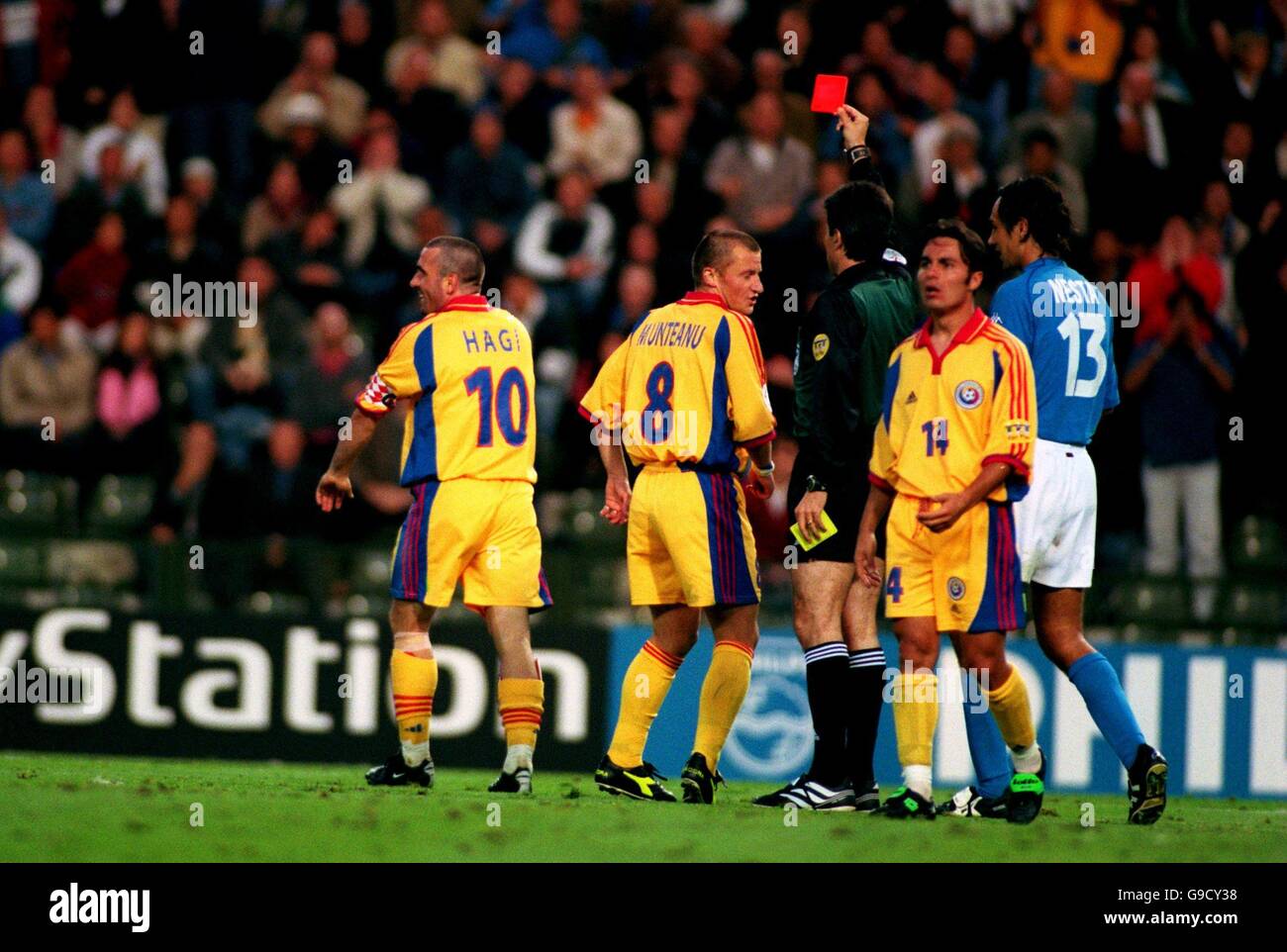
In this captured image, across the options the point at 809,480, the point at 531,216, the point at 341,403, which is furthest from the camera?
the point at 531,216

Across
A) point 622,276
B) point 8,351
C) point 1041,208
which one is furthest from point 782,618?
point 8,351

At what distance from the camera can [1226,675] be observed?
Result: 1180cm

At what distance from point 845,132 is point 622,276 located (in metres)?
5.08

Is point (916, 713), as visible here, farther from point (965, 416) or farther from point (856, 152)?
point (856, 152)

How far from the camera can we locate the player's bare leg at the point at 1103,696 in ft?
24.3

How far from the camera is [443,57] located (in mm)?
15219

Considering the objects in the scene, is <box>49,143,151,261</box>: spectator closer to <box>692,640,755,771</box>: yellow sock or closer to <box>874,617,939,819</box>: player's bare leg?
<box>692,640,755,771</box>: yellow sock

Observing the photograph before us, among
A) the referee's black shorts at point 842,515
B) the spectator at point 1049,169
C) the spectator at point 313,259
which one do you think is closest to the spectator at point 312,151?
the spectator at point 313,259

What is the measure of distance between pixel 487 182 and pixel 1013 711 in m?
8.09

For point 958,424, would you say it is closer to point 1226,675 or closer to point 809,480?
point 809,480

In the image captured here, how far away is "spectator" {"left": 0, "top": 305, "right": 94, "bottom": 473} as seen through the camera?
43.1 ft

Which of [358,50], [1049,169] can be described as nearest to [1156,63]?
[1049,169]

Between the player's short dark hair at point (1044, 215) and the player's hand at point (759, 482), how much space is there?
1441mm

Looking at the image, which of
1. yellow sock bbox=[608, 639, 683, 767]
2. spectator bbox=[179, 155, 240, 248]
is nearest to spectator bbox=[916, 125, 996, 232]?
spectator bbox=[179, 155, 240, 248]
